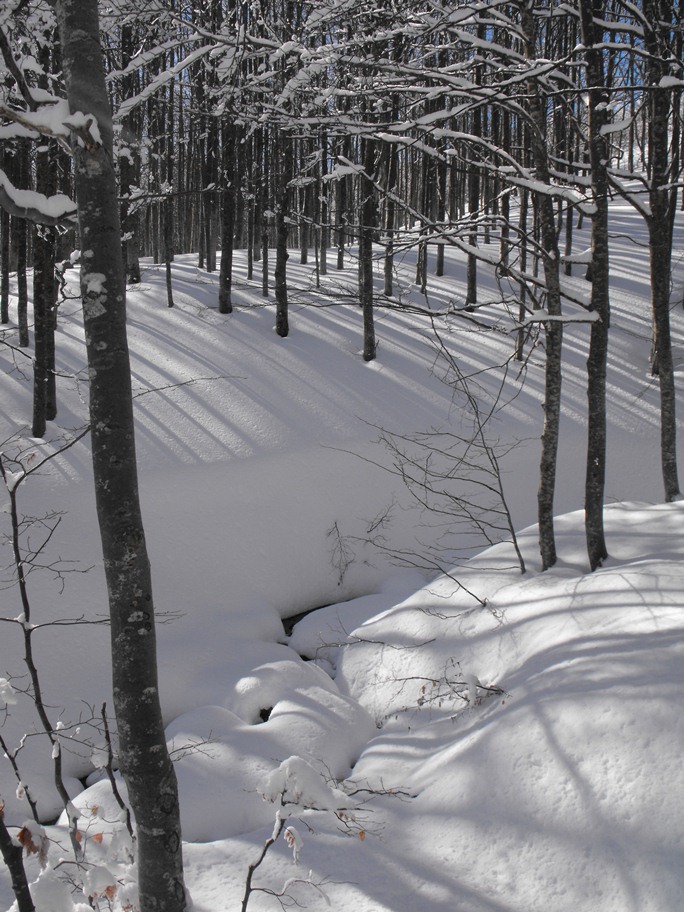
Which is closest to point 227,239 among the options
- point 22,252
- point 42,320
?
point 22,252

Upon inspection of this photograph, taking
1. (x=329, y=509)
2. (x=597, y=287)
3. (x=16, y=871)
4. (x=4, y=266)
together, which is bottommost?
(x=329, y=509)

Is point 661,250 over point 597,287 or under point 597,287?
over

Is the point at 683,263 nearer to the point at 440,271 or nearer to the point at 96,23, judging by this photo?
the point at 440,271

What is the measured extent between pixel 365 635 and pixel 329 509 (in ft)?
8.53

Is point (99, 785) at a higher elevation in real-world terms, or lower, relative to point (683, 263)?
lower

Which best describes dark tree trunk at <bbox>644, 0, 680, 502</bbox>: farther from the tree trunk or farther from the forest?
the tree trunk

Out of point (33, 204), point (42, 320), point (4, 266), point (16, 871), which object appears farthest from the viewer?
point (4, 266)

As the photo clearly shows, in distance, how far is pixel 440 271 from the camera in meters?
20.1

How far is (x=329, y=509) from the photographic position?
10469 mm

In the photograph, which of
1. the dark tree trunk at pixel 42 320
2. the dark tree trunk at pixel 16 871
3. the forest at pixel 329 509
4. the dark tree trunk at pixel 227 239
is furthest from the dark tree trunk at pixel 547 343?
the dark tree trunk at pixel 227 239

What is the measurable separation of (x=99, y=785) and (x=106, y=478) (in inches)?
164

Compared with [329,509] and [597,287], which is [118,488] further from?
[329,509]

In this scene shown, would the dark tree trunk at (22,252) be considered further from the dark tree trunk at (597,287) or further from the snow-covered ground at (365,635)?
the dark tree trunk at (597,287)

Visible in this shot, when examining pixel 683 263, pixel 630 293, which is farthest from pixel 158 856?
pixel 683 263
